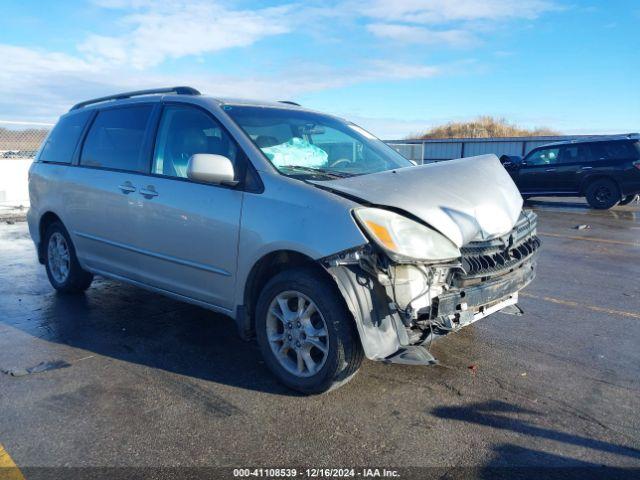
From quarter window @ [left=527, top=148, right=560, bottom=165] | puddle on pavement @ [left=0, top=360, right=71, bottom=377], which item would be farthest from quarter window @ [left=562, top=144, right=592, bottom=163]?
puddle on pavement @ [left=0, top=360, right=71, bottom=377]

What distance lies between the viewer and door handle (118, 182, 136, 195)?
468 cm

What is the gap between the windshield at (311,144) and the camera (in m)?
4.10

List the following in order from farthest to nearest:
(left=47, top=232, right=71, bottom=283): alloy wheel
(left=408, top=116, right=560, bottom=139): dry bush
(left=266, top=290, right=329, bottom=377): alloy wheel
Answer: (left=408, top=116, right=560, bottom=139): dry bush → (left=47, top=232, right=71, bottom=283): alloy wheel → (left=266, top=290, right=329, bottom=377): alloy wheel

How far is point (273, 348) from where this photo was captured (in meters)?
3.77

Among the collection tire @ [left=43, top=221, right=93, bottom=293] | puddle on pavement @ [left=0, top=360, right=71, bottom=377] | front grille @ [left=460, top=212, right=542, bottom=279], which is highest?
front grille @ [left=460, top=212, right=542, bottom=279]

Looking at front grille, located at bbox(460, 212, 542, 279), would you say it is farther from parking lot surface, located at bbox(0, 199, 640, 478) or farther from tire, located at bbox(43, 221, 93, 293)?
tire, located at bbox(43, 221, 93, 293)

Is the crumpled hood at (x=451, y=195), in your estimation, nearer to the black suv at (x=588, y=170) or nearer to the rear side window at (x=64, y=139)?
the rear side window at (x=64, y=139)

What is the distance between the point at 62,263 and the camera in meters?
5.96

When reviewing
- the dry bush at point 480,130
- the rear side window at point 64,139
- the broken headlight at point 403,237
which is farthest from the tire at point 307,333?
the dry bush at point 480,130

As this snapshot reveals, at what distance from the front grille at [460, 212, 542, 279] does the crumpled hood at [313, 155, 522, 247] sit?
59 millimetres

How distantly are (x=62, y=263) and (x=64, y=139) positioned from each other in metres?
1.32

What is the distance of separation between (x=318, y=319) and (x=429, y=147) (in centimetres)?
2752

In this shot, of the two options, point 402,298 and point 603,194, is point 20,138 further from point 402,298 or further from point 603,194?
point 603,194

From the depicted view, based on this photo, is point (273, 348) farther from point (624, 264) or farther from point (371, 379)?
point (624, 264)
